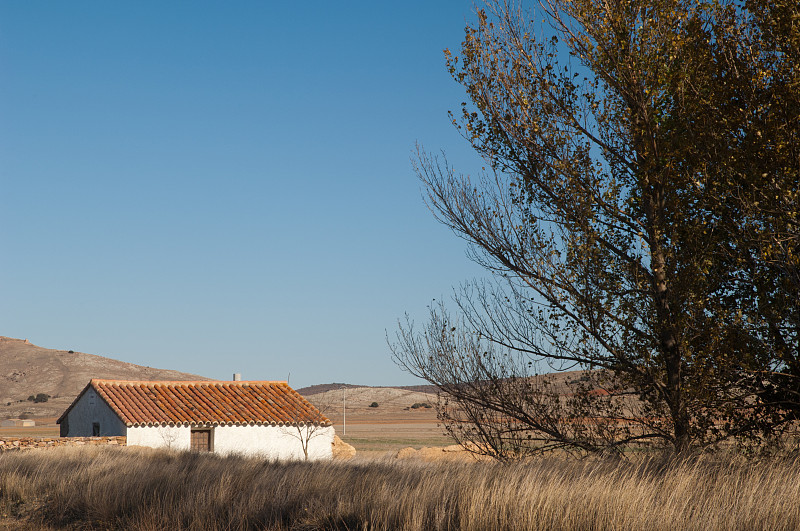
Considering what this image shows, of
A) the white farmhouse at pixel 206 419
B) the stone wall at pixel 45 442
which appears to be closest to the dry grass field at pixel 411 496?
the stone wall at pixel 45 442

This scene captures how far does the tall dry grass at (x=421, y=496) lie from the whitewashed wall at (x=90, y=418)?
637 inches

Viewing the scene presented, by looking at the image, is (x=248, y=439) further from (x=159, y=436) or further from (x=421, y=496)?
(x=421, y=496)

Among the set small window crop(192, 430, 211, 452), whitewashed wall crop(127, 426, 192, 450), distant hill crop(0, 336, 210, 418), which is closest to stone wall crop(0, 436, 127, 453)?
whitewashed wall crop(127, 426, 192, 450)

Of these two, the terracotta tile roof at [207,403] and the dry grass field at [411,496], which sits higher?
the terracotta tile roof at [207,403]

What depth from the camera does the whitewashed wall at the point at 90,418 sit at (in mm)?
28798

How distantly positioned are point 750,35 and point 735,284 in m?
3.46

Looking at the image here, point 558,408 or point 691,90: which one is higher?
point 691,90

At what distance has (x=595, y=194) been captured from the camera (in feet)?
34.3

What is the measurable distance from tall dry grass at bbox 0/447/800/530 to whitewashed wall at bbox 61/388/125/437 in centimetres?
1619

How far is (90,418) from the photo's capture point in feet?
102

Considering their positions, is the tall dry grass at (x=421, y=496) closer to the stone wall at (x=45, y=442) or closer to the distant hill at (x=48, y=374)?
the stone wall at (x=45, y=442)

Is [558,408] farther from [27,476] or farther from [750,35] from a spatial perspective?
[27,476]

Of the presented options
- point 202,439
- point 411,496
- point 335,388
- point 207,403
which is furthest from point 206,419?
point 335,388

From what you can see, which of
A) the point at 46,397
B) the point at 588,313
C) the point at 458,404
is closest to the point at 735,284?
the point at 588,313
